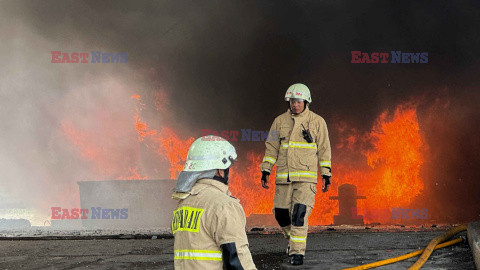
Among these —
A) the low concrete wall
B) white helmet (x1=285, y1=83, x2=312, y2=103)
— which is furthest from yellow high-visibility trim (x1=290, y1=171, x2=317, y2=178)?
the low concrete wall

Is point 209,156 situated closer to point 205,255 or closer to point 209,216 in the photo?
point 209,216

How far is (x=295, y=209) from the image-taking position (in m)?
5.48

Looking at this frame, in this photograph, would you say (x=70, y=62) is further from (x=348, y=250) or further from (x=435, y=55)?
(x=348, y=250)

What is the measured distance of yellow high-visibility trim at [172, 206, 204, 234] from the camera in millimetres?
2391

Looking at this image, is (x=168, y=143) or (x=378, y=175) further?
(x=168, y=143)

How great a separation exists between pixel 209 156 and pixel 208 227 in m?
0.36

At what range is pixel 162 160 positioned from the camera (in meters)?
16.3

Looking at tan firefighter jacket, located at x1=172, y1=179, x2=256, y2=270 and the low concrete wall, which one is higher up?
tan firefighter jacket, located at x1=172, y1=179, x2=256, y2=270

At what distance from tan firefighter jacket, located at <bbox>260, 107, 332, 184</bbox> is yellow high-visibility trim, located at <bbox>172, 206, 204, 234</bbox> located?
10.4 feet

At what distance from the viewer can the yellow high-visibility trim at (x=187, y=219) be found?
2.39 metres

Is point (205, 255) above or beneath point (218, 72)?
beneath

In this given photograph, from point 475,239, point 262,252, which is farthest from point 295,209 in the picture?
point 475,239

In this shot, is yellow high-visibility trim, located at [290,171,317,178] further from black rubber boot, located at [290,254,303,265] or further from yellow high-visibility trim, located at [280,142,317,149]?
black rubber boot, located at [290,254,303,265]

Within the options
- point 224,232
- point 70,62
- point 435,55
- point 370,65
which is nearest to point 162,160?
point 70,62
